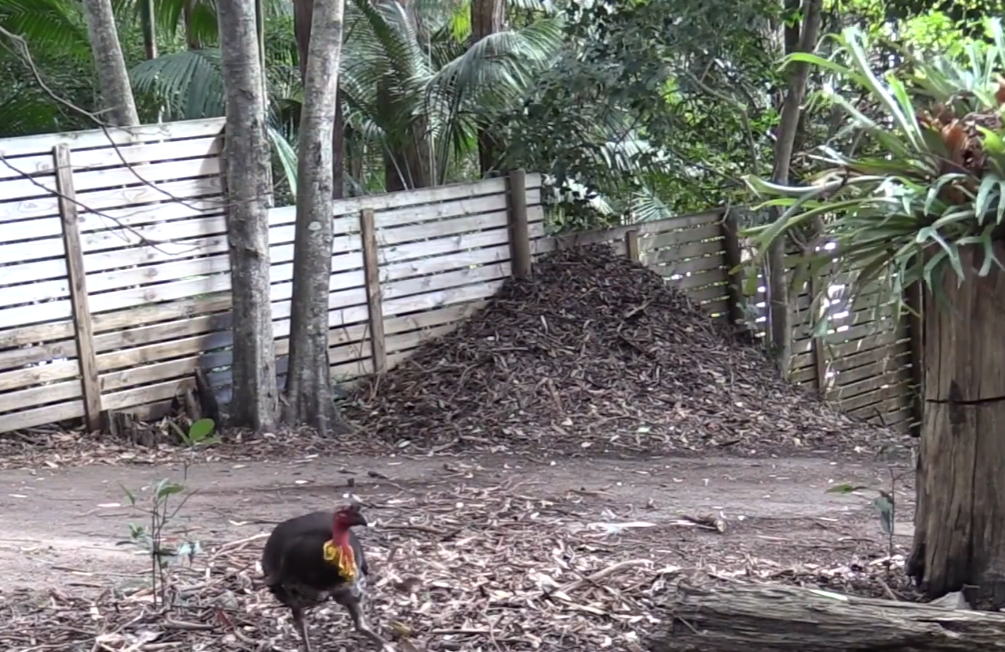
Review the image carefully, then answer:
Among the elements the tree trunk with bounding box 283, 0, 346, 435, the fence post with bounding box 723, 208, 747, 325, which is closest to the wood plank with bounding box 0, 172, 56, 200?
the tree trunk with bounding box 283, 0, 346, 435

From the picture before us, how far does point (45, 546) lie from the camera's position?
223 inches

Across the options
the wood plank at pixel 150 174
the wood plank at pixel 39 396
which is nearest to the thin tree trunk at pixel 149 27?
the wood plank at pixel 150 174

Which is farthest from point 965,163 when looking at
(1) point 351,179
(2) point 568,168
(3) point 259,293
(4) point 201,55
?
(1) point 351,179

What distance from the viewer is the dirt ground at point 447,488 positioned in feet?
18.1

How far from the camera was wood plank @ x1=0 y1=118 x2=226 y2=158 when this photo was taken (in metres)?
8.02

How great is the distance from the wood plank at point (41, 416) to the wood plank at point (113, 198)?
1261 millimetres

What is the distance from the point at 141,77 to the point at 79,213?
3.43 m

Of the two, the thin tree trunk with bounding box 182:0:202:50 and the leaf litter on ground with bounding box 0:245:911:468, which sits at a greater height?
the thin tree trunk with bounding box 182:0:202:50

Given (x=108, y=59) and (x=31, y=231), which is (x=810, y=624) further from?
(x=108, y=59)

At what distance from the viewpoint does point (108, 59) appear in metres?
9.24

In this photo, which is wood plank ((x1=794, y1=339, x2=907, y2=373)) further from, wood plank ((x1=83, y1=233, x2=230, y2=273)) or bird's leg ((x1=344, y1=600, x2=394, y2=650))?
bird's leg ((x1=344, y1=600, x2=394, y2=650))

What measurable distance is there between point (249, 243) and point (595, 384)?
288 cm

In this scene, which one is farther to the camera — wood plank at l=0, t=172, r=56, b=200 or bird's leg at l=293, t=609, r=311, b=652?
wood plank at l=0, t=172, r=56, b=200

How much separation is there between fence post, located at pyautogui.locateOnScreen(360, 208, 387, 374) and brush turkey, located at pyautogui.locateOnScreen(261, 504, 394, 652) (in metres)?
5.60
